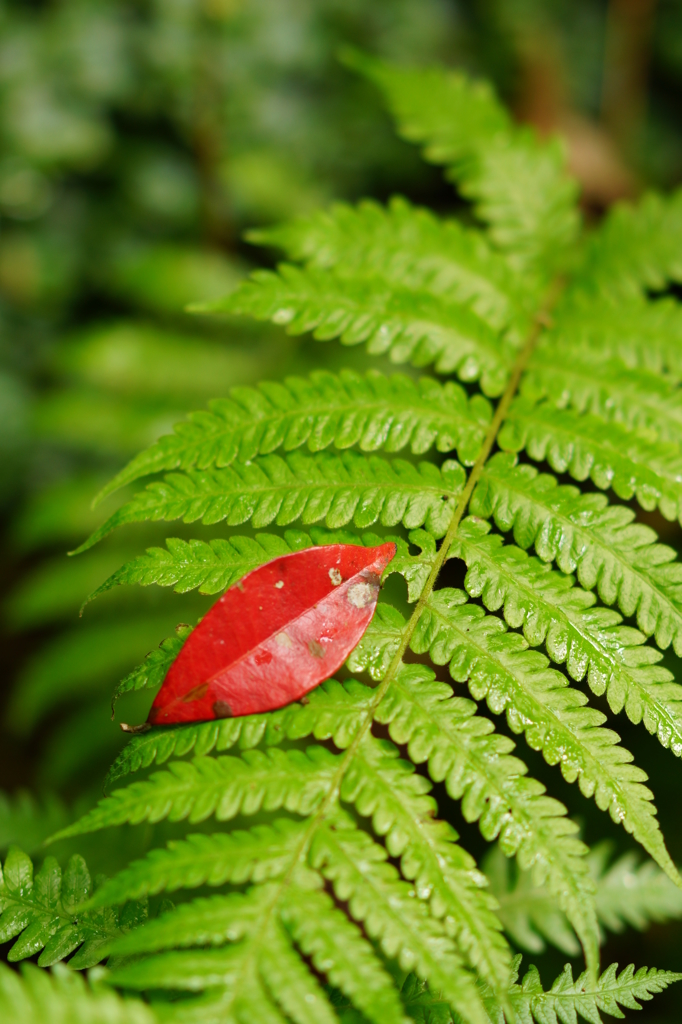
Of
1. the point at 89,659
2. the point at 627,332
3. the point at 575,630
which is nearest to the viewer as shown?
the point at 575,630

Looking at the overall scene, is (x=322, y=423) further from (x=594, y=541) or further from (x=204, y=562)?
(x=594, y=541)

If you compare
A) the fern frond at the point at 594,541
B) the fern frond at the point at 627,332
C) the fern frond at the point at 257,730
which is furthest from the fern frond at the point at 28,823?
the fern frond at the point at 627,332

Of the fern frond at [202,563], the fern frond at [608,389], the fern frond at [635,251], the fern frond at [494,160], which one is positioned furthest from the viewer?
the fern frond at [494,160]

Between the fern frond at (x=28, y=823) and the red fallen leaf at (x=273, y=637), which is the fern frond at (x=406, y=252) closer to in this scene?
the red fallen leaf at (x=273, y=637)

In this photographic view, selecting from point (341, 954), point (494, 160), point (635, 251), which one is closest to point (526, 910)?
point (341, 954)

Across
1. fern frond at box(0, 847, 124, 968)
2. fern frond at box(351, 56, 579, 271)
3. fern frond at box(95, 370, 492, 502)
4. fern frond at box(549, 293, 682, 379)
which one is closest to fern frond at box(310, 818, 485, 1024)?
fern frond at box(0, 847, 124, 968)

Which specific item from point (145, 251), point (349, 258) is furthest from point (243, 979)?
point (145, 251)
